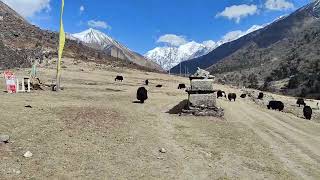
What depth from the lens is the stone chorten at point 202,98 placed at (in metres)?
33.2

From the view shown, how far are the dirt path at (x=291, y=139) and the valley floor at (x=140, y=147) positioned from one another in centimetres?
5

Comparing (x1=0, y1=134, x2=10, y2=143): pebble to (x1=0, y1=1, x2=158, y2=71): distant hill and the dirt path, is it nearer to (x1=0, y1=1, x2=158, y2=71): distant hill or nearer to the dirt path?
the dirt path

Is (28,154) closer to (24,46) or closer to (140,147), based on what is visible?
(140,147)

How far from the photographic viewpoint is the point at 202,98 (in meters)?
33.7

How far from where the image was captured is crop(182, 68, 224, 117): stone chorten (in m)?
33.2

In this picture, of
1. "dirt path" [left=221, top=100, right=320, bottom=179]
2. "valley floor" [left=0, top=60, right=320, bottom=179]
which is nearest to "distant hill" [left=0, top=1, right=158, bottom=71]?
"dirt path" [left=221, top=100, right=320, bottom=179]

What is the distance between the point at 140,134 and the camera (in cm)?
2381

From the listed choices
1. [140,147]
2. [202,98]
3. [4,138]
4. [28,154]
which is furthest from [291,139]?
[4,138]

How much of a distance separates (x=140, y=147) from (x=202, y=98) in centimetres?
1333

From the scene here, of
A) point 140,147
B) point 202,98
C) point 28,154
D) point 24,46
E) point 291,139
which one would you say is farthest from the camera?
point 24,46

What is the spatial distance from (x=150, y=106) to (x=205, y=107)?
5.93m

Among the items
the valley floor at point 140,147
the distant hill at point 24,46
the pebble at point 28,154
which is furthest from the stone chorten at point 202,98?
the distant hill at point 24,46

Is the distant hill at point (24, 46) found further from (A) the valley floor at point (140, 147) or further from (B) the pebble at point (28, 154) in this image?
(B) the pebble at point (28, 154)

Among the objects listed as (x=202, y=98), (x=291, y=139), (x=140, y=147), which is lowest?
(x=291, y=139)
